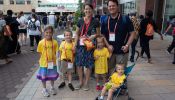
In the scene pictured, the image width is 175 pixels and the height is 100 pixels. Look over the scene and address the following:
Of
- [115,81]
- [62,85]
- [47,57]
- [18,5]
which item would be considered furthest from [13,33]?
[18,5]

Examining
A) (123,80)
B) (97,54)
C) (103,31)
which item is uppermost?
(103,31)

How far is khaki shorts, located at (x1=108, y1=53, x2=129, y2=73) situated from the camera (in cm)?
493

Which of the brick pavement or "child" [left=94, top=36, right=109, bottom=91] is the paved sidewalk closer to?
the brick pavement

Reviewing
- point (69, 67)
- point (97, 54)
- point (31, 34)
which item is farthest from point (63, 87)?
point (31, 34)

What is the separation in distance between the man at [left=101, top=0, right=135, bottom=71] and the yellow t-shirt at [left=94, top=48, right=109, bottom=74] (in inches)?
11.8

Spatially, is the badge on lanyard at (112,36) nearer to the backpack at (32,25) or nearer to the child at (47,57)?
the child at (47,57)

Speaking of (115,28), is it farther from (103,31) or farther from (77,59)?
(77,59)

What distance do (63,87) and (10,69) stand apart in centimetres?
279

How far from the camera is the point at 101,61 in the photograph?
5398 mm

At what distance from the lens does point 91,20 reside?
5.25 meters

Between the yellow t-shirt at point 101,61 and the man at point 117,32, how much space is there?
0.30 meters

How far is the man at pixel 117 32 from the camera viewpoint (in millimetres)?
4738

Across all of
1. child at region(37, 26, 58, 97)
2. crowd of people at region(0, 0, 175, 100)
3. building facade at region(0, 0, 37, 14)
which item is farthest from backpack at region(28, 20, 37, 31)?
building facade at region(0, 0, 37, 14)

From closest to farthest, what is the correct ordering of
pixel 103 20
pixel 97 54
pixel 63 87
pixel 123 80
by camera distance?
pixel 123 80 < pixel 103 20 < pixel 97 54 < pixel 63 87
